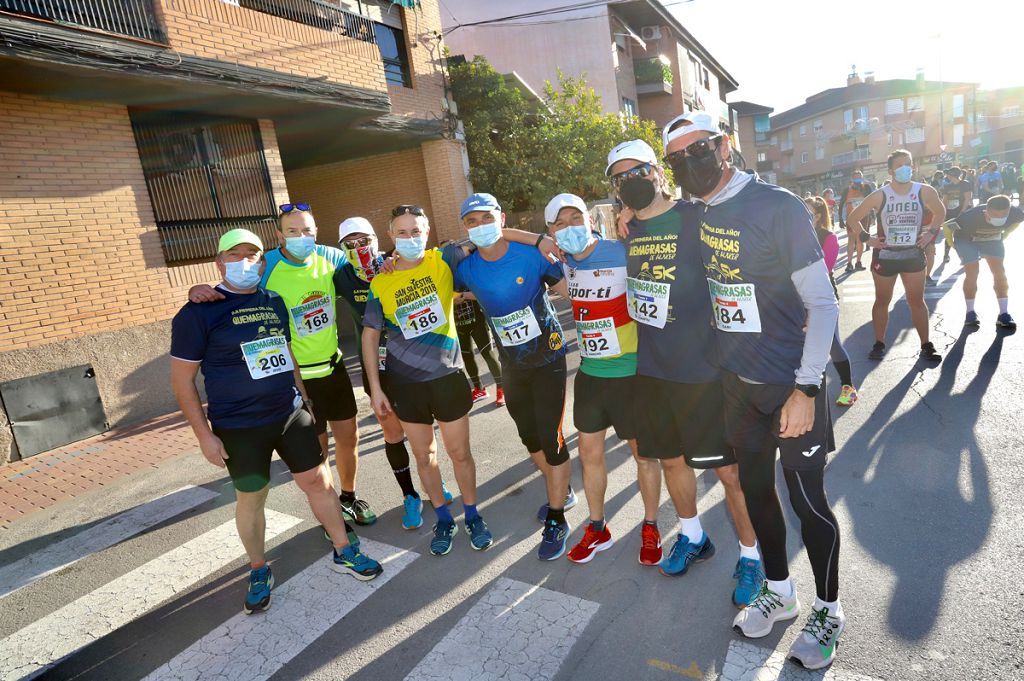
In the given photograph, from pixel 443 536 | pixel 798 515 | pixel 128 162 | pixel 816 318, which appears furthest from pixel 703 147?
pixel 128 162

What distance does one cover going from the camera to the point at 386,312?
12.3ft

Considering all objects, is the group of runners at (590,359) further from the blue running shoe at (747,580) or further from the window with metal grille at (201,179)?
the window with metal grille at (201,179)

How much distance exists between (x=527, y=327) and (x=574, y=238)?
1.99 feet

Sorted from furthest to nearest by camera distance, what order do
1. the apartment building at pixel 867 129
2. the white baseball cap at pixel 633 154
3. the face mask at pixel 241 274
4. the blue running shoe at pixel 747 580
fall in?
the apartment building at pixel 867 129 → the face mask at pixel 241 274 → the white baseball cap at pixel 633 154 → the blue running shoe at pixel 747 580

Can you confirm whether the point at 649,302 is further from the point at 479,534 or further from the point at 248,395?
the point at 248,395

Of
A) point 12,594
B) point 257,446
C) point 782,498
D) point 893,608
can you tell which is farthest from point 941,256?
point 12,594

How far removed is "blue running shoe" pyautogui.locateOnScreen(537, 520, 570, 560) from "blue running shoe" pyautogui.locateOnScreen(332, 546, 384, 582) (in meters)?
1.03

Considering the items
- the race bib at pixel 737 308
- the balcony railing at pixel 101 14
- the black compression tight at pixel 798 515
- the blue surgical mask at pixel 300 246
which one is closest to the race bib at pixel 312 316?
the blue surgical mask at pixel 300 246

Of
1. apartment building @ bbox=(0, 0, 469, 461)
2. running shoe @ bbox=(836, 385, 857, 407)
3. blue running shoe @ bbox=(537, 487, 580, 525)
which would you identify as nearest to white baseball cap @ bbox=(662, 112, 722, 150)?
blue running shoe @ bbox=(537, 487, 580, 525)

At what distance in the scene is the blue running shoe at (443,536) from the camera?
12.3 ft

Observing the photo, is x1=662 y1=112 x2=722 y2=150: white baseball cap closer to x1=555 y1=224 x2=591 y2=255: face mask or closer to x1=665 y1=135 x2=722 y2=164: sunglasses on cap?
x1=665 y1=135 x2=722 y2=164: sunglasses on cap

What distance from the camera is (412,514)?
4207 millimetres

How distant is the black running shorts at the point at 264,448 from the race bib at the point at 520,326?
1354mm

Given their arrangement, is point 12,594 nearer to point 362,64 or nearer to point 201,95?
point 201,95
